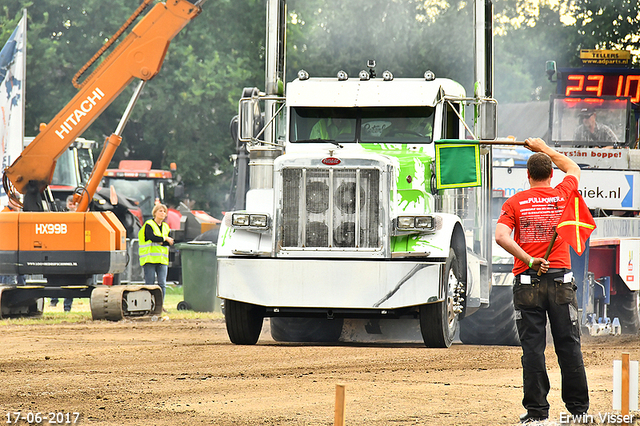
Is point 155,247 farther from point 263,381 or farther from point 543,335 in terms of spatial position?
point 543,335

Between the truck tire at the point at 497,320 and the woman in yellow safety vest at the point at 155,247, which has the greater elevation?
the woman in yellow safety vest at the point at 155,247

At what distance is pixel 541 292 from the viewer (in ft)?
25.1

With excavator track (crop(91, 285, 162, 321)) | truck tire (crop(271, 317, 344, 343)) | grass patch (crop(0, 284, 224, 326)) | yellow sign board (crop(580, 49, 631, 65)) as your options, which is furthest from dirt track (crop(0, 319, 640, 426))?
yellow sign board (crop(580, 49, 631, 65))

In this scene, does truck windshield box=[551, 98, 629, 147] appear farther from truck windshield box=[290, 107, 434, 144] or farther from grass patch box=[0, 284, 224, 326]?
truck windshield box=[290, 107, 434, 144]

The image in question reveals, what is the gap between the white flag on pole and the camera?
18970 mm

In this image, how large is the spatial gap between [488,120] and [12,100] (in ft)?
Result: 34.8

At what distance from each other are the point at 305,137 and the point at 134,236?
12.9 m

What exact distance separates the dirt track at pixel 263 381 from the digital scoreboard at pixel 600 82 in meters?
11.5

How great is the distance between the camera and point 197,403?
8305 millimetres

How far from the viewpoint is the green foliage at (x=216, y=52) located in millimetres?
36500

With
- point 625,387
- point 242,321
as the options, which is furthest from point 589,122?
point 625,387

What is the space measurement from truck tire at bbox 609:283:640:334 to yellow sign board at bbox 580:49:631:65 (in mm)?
9815

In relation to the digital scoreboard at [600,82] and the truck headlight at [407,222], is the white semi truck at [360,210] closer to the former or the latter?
the truck headlight at [407,222]

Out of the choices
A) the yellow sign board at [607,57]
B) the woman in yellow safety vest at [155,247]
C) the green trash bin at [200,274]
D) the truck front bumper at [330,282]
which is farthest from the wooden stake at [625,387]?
the yellow sign board at [607,57]
